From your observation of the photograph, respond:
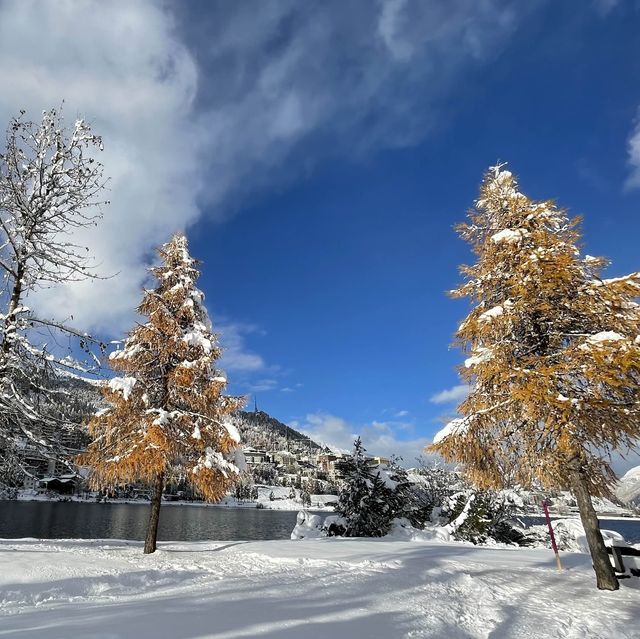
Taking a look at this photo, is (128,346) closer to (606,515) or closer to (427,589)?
(427,589)

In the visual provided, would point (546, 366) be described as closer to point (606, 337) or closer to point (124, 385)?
point (606, 337)

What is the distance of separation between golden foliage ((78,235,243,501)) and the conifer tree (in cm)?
727

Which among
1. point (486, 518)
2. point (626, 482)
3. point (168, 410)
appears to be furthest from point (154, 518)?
point (486, 518)

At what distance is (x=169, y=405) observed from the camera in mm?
15562

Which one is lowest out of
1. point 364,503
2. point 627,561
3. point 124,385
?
point 627,561

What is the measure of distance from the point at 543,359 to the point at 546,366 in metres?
0.37

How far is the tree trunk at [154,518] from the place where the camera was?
14.1m

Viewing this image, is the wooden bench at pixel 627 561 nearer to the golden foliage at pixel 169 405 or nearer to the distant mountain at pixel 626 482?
the distant mountain at pixel 626 482

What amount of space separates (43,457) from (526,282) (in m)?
12.4

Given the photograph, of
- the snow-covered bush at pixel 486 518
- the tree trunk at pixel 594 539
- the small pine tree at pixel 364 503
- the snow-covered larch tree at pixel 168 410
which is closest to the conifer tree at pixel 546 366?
the tree trunk at pixel 594 539

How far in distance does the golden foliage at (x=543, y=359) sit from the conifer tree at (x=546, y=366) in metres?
0.02

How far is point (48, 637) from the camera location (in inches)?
192

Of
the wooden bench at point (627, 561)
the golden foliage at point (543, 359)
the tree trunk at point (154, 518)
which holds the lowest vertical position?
the wooden bench at point (627, 561)

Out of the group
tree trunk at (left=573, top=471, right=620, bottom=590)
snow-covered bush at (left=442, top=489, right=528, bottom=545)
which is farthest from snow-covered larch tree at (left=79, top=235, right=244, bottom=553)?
snow-covered bush at (left=442, top=489, right=528, bottom=545)
